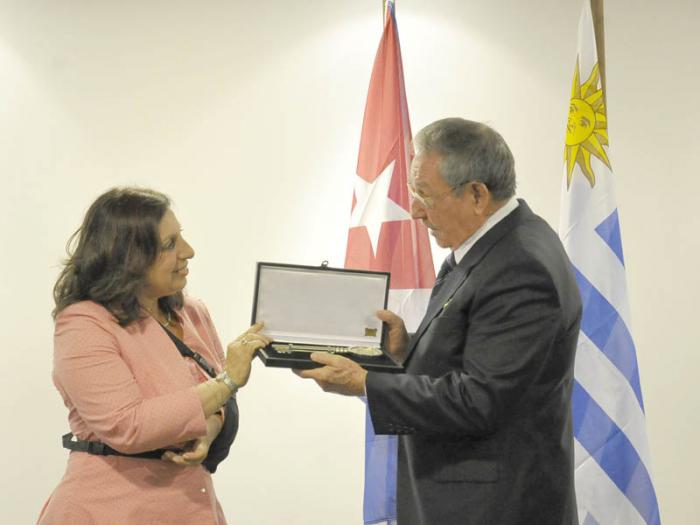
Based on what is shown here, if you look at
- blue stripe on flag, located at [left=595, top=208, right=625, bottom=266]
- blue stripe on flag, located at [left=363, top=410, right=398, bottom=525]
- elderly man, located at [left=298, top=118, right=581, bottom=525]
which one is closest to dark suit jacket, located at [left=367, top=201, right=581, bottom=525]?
elderly man, located at [left=298, top=118, right=581, bottom=525]

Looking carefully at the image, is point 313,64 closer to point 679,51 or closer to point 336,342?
point 679,51

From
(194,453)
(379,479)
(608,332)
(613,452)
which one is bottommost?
(379,479)

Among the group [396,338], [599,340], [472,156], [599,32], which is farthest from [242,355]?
[599,32]

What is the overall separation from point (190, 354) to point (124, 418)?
12.1 inches

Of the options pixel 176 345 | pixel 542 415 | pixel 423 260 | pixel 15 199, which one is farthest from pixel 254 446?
pixel 542 415

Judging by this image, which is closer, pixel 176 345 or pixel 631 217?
pixel 176 345

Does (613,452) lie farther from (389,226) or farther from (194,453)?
(194,453)

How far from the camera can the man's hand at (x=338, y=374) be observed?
1896mm

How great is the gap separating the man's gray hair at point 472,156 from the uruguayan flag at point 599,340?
0.96m

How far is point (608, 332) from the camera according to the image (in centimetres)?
276

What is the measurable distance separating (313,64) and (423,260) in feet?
3.92

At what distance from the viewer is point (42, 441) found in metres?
3.71

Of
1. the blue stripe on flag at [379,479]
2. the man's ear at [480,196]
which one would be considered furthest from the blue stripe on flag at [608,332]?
the man's ear at [480,196]

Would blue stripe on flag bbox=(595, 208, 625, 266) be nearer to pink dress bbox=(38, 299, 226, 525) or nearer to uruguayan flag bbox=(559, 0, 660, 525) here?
uruguayan flag bbox=(559, 0, 660, 525)
